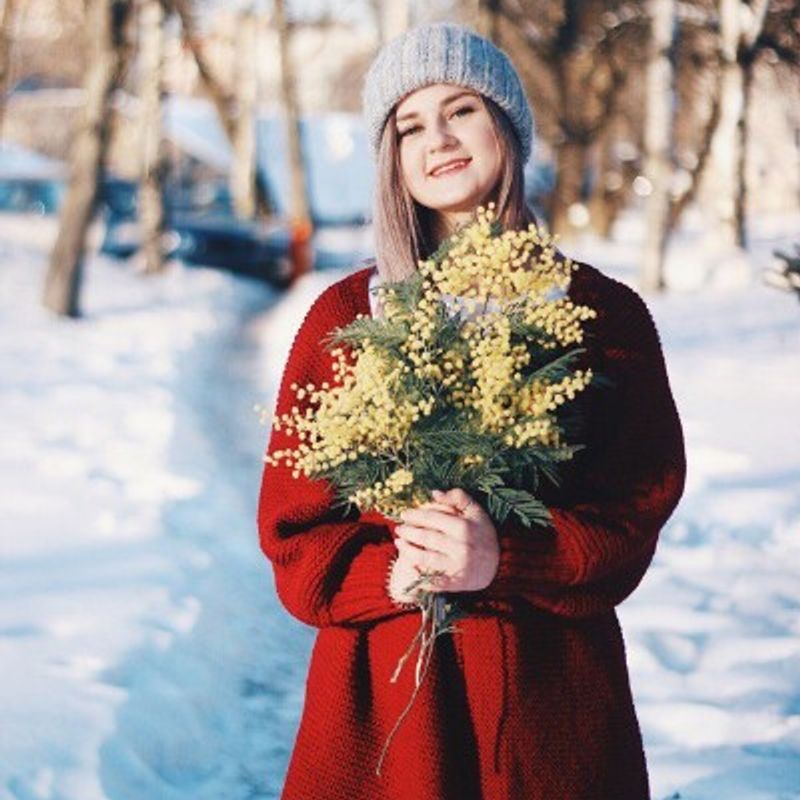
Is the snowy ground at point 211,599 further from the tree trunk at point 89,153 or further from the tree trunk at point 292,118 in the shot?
the tree trunk at point 292,118

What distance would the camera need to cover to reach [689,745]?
5.05m

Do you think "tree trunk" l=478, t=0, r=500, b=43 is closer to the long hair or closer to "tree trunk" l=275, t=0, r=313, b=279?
"tree trunk" l=275, t=0, r=313, b=279

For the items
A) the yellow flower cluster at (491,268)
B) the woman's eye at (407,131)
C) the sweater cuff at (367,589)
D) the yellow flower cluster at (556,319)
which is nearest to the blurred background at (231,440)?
the woman's eye at (407,131)

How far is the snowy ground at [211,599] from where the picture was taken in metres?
4.72

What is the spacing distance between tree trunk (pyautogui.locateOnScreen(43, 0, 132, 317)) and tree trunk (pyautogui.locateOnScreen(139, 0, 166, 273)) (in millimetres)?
6125

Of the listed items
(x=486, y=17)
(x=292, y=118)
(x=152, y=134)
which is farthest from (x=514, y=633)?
(x=292, y=118)

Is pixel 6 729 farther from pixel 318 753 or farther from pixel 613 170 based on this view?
pixel 613 170

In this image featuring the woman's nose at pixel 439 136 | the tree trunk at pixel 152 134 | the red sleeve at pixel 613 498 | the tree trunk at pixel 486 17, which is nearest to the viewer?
the red sleeve at pixel 613 498

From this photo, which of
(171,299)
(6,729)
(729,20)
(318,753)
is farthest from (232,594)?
(729,20)

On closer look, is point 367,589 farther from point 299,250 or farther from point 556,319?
point 299,250

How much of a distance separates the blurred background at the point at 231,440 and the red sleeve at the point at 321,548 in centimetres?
77

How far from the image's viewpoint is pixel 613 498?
95.6 inches

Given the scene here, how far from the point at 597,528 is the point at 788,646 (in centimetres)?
402

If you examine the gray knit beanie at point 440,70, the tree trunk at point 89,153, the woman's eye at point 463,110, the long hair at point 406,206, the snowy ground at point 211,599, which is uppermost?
the tree trunk at point 89,153
